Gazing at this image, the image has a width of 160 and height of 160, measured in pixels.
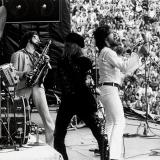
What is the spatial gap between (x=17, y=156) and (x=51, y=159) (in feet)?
1.14

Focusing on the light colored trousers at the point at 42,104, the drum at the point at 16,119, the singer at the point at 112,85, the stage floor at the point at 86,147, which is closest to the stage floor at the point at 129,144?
the stage floor at the point at 86,147

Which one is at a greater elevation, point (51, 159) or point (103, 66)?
point (103, 66)

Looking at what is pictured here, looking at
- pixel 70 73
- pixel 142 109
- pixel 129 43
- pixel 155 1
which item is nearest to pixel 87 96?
pixel 70 73

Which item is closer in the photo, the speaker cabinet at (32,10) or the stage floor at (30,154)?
the stage floor at (30,154)

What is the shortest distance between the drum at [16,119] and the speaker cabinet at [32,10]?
4001mm

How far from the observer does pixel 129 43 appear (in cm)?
1443

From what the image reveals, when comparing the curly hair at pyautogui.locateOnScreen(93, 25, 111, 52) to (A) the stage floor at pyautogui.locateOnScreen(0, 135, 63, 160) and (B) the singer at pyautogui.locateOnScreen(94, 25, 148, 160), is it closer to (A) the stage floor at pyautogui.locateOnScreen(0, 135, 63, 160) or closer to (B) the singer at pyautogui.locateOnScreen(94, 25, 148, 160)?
(B) the singer at pyautogui.locateOnScreen(94, 25, 148, 160)

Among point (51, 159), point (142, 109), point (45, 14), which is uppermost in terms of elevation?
point (45, 14)

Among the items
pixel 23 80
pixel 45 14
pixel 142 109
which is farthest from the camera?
pixel 142 109

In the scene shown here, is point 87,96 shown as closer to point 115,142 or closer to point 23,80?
point 115,142

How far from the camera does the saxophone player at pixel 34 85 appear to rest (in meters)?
7.74

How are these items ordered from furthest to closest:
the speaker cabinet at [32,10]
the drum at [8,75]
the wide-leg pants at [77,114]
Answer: the speaker cabinet at [32,10], the wide-leg pants at [77,114], the drum at [8,75]

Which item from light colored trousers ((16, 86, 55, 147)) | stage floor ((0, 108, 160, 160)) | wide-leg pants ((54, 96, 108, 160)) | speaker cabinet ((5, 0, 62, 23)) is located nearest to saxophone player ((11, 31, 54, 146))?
light colored trousers ((16, 86, 55, 147))

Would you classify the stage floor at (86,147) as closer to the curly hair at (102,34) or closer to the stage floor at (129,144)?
the stage floor at (129,144)
